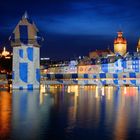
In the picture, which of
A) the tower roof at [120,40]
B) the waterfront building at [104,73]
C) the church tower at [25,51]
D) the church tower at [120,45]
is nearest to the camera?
the church tower at [25,51]

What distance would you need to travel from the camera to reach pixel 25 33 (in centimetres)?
4672

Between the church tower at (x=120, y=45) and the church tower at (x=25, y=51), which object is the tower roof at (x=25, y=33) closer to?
the church tower at (x=25, y=51)

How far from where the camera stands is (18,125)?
14.4 meters

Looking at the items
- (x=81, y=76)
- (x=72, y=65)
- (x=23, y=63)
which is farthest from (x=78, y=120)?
(x=72, y=65)

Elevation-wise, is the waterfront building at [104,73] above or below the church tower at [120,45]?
below

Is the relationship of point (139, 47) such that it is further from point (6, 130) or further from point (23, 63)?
point (6, 130)

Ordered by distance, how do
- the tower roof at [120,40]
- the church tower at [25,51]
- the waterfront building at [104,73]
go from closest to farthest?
the church tower at [25,51], the waterfront building at [104,73], the tower roof at [120,40]

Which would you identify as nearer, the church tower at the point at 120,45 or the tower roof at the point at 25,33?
the tower roof at the point at 25,33

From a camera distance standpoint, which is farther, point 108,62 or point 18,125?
point 108,62

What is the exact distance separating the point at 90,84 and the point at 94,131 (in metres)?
65.0

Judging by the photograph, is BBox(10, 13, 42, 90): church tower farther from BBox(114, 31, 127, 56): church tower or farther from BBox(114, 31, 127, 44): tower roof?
BBox(114, 31, 127, 44): tower roof

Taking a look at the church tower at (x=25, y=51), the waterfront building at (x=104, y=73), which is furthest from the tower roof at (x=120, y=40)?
the church tower at (x=25, y=51)

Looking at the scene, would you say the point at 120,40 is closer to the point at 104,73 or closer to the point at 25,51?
the point at 104,73

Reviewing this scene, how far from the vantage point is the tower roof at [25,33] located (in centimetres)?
4634
